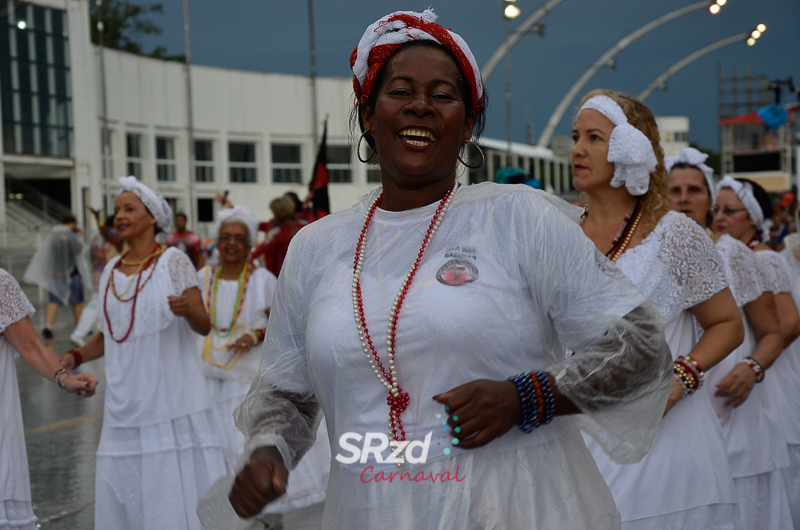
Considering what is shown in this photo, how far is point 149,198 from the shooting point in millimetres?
5992

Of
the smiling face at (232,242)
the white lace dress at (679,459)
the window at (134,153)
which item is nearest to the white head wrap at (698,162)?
the white lace dress at (679,459)

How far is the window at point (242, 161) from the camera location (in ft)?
133

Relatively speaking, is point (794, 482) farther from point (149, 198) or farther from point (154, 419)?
point (149, 198)

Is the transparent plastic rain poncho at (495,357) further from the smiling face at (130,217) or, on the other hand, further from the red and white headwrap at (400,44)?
the smiling face at (130,217)

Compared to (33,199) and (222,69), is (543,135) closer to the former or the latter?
(222,69)

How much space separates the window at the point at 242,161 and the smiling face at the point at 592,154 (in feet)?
124

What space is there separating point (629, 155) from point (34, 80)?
1360 inches

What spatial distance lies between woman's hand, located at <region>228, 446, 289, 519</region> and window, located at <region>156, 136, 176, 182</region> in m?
37.2

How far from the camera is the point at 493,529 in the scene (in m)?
2.03

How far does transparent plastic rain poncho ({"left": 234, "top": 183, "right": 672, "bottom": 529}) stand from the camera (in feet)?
6.74

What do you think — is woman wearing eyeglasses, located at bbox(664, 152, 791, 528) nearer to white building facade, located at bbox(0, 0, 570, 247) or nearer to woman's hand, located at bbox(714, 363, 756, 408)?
Answer: woman's hand, located at bbox(714, 363, 756, 408)

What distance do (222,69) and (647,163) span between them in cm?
3694

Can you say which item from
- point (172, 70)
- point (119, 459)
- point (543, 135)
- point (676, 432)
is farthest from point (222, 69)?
point (676, 432)

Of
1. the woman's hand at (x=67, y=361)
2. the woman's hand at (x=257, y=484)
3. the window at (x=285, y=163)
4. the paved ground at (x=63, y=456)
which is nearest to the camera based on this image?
the woman's hand at (x=257, y=484)
